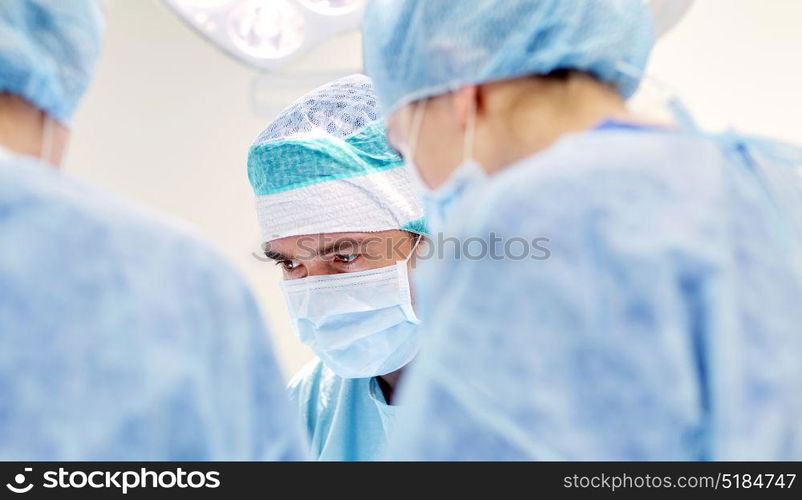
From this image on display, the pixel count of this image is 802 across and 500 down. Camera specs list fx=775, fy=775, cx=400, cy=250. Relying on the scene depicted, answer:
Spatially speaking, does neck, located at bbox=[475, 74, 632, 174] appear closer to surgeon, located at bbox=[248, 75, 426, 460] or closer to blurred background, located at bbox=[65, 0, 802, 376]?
surgeon, located at bbox=[248, 75, 426, 460]

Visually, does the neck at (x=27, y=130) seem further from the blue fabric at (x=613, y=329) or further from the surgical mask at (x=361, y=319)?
the surgical mask at (x=361, y=319)

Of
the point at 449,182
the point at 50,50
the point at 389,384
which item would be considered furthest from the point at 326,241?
the point at 50,50

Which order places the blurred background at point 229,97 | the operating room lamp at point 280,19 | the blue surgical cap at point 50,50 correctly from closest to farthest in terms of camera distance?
the blue surgical cap at point 50,50
the operating room lamp at point 280,19
the blurred background at point 229,97

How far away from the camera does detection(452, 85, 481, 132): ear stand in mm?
1035

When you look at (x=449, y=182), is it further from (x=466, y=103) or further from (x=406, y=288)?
(x=406, y=288)

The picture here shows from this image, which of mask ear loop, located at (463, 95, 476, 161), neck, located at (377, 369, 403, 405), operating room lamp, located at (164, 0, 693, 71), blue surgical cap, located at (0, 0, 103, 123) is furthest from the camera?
operating room lamp, located at (164, 0, 693, 71)

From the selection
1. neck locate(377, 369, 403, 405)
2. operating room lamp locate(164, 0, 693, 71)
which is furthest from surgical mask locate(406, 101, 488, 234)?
operating room lamp locate(164, 0, 693, 71)

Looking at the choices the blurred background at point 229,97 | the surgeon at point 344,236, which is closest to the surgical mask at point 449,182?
the surgeon at point 344,236

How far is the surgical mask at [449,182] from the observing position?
39.9 inches

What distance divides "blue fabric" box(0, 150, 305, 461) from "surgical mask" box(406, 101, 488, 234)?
1.03 feet

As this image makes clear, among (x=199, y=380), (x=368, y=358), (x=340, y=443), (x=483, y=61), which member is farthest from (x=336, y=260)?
(x=199, y=380)

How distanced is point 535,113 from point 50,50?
619mm

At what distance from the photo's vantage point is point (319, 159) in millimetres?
1765

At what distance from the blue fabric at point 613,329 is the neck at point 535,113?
0.46 ft
